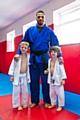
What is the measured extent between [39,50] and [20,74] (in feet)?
1.75

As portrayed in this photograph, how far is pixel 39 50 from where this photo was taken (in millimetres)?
2475

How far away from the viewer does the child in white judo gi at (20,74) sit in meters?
2.39

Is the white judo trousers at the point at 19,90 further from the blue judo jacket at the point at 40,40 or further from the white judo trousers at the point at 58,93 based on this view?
the white judo trousers at the point at 58,93

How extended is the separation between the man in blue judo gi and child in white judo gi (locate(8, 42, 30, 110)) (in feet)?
0.37

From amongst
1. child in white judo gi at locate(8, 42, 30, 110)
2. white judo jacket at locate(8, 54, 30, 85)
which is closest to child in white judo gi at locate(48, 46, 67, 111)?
child in white judo gi at locate(8, 42, 30, 110)

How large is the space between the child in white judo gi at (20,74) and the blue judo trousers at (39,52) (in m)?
0.12

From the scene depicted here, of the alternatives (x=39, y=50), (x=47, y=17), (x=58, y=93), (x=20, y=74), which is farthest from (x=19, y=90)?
(x=47, y=17)

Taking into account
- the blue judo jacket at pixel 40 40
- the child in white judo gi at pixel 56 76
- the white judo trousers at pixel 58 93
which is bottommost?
the white judo trousers at pixel 58 93

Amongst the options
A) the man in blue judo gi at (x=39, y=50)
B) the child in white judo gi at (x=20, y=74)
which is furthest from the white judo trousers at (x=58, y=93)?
the child in white judo gi at (x=20, y=74)

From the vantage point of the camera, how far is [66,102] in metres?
2.82

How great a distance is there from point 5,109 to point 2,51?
6325 mm

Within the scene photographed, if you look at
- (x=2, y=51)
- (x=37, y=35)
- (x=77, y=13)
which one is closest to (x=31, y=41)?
(x=37, y=35)

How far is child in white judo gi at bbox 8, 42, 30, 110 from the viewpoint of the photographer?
2.39 m

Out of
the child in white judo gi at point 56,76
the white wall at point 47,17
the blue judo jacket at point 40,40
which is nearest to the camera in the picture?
the child in white judo gi at point 56,76
